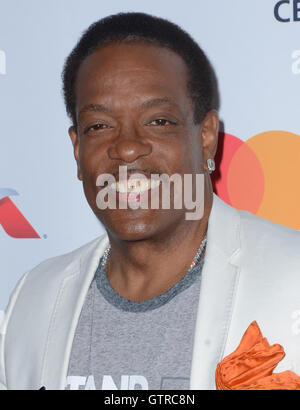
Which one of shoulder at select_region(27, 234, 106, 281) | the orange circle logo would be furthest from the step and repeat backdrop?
shoulder at select_region(27, 234, 106, 281)

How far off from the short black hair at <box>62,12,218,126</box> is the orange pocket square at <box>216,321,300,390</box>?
742mm

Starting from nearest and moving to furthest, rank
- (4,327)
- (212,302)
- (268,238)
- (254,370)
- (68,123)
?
(254,370) < (212,302) < (268,238) < (4,327) < (68,123)

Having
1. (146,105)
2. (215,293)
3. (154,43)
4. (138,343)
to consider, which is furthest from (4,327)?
(154,43)

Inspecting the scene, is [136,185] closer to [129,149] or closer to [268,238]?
[129,149]

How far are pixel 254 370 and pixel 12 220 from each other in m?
1.37

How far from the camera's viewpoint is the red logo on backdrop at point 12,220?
2.58m

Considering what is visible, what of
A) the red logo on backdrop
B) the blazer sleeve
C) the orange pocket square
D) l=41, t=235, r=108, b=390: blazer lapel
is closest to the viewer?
the orange pocket square

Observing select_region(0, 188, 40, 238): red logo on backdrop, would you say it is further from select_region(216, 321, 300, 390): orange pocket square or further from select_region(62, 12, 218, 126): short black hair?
select_region(216, 321, 300, 390): orange pocket square

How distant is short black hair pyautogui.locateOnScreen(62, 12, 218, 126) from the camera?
1949mm

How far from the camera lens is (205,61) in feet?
7.12

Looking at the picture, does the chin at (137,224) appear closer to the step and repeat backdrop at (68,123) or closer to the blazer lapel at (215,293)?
the blazer lapel at (215,293)

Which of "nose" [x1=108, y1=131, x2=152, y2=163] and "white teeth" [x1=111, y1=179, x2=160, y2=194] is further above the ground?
"nose" [x1=108, y1=131, x2=152, y2=163]

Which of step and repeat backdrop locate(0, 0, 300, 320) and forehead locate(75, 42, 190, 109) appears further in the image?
step and repeat backdrop locate(0, 0, 300, 320)

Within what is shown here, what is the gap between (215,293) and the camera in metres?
1.78
